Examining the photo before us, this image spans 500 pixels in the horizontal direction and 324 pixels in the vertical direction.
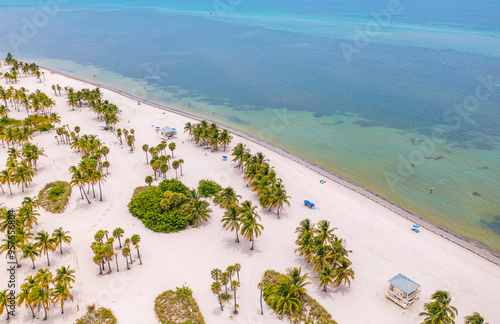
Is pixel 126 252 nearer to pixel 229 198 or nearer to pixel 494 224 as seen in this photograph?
pixel 229 198

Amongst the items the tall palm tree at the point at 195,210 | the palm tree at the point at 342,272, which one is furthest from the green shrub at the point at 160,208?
the palm tree at the point at 342,272

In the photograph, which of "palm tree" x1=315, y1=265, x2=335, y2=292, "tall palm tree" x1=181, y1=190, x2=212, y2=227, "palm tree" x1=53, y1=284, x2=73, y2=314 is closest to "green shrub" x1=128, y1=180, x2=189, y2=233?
"tall palm tree" x1=181, y1=190, x2=212, y2=227

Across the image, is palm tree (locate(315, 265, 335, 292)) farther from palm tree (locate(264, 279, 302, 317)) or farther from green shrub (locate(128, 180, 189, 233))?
green shrub (locate(128, 180, 189, 233))

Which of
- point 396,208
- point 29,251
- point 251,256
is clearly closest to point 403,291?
point 251,256

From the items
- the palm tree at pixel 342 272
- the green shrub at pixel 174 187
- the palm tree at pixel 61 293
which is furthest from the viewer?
the green shrub at pixel 174 187

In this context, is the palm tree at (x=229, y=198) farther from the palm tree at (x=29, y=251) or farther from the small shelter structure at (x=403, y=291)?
the palm tree at (x=29, y=251)

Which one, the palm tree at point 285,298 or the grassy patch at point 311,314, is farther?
the grassy patch at point 311,314

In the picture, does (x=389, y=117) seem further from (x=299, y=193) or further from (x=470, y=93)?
(x=299, y=193)
